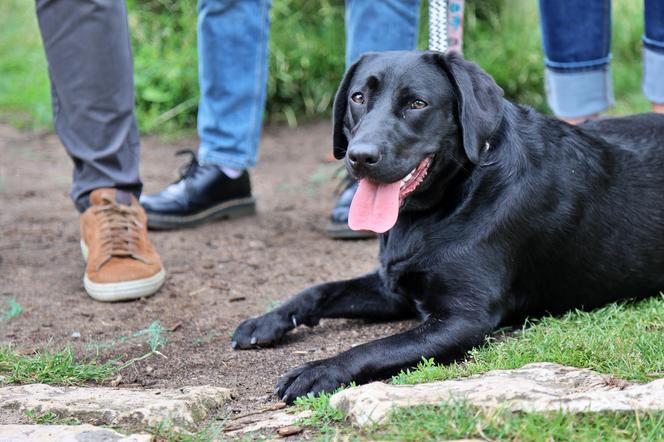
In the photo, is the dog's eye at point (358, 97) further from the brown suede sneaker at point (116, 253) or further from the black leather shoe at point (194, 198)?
the black leather shoe at point (194, 198)

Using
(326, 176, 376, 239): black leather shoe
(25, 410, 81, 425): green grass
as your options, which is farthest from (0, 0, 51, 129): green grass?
(25, 410, 81, 425): green grass

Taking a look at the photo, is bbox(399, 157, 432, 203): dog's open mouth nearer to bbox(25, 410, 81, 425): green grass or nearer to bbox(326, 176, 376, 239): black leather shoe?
bbox(25, 410, 81, 425): green grass

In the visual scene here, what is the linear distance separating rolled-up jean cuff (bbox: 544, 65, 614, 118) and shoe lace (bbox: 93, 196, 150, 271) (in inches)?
73.5

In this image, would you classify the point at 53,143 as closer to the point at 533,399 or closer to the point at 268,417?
the point at 268,417

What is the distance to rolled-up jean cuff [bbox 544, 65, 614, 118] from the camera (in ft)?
12.9

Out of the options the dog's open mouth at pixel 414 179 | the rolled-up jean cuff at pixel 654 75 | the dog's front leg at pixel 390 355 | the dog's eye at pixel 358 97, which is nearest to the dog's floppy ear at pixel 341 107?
the dog's eye at pixel 358 97

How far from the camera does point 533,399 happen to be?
2059 mm

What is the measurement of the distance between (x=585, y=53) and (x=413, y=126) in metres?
1.53

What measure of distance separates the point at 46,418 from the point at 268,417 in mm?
545

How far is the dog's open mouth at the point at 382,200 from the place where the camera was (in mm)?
2693

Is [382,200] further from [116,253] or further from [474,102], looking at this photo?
[116,253]

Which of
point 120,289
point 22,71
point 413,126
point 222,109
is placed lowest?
point 22,71

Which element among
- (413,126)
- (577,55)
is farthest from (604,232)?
(577,55)

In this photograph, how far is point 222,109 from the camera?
166 inches
